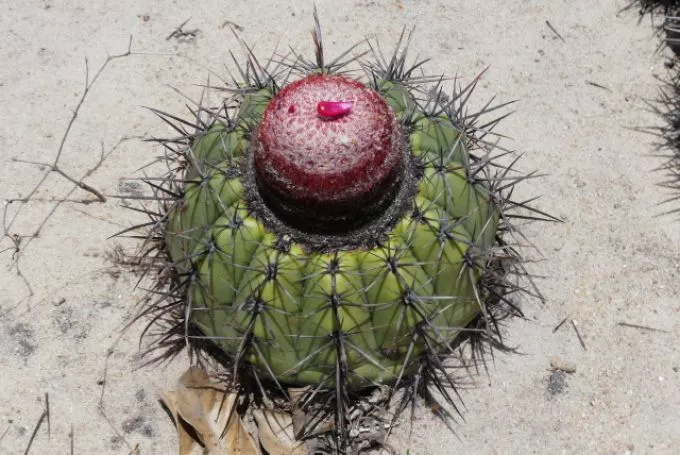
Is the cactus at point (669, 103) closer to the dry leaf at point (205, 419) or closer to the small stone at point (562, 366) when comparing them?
the small stone at point (562, 366)

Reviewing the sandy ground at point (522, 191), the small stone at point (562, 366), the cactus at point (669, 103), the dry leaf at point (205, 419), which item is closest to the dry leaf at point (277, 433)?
the dry leaf at point (205, 419)

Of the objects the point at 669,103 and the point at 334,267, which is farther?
the point at 669,103

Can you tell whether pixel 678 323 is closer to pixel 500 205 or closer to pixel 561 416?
pixel 561 416

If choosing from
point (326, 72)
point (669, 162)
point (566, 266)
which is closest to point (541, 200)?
point (566, 266)

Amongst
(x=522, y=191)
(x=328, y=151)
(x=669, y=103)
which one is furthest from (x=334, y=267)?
(x=669, y=103)

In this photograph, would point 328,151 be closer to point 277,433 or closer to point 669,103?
point 277,433

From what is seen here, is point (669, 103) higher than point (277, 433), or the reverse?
point (669, 103)

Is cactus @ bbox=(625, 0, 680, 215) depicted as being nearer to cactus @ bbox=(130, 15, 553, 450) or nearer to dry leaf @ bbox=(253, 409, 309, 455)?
cactus @ bbox=(130, 15, 553, 450)
